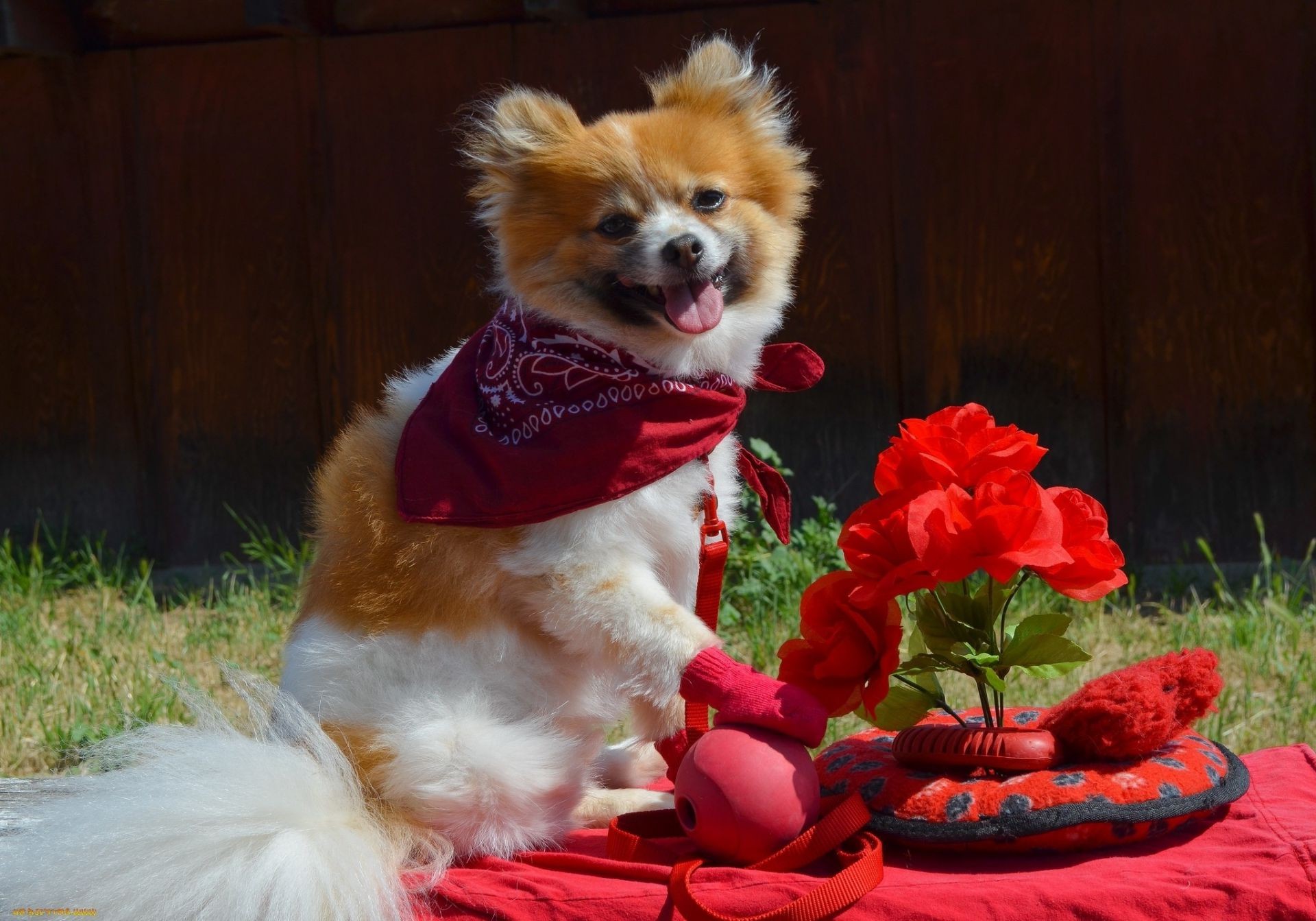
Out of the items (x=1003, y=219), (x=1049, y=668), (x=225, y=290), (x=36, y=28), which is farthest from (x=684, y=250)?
(x=36, y=28)

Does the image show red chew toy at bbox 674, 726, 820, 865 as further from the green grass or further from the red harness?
the green grass

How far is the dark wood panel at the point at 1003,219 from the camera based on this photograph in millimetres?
4387

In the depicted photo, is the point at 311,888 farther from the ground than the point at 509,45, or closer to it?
closer to it

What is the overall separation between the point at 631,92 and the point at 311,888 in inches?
134

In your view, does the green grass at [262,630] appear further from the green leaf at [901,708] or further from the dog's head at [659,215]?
the dog's head at [659,215]

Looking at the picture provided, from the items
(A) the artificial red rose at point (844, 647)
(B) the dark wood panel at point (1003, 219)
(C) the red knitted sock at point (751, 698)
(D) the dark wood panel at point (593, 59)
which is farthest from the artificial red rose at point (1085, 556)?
(D) the dark wood panel at point (593, 59)

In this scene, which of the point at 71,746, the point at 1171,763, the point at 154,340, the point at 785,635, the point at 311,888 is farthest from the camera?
the point at 154,340

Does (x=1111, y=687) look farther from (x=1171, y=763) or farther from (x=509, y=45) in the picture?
(x=509, y=45)

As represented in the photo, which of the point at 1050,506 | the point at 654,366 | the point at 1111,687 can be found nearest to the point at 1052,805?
the point at 1111,687

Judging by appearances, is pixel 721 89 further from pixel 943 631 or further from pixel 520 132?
pixel 943 631

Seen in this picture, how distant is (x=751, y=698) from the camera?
2.01 meters

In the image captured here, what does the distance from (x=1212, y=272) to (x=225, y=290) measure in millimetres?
3734

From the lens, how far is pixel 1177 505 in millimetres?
4531

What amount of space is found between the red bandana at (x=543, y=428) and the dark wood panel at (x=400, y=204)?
7.92 ft
